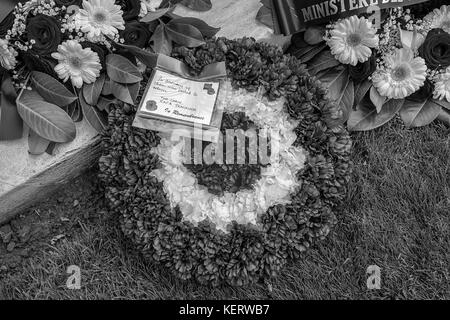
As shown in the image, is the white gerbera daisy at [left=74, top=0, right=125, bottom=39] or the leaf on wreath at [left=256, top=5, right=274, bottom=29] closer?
the white gerbera daisy at [left=74, top=0, right=125, bottom=39]

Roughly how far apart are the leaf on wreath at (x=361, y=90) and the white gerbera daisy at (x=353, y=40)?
0.41 ft

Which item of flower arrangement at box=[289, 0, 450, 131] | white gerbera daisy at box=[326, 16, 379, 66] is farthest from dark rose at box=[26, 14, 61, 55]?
white gerbera daisy at box=[326, 16, 379, 66]

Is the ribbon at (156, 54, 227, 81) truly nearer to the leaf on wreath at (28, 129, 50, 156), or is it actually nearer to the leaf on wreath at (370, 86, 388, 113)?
the leaf on wreath at (28, 129, 50, 156)

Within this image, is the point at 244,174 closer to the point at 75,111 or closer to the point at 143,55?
the point at 143,55

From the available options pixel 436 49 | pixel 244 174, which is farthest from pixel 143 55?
pixel 436 49

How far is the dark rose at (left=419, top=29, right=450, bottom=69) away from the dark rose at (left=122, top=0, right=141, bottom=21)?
132cm

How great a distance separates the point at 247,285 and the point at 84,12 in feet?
4.44

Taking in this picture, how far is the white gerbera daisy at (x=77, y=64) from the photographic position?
2.55 meters

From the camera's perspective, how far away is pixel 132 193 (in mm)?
2492

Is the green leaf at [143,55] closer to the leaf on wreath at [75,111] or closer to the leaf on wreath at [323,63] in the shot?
the leaf on wreath at [75,111]

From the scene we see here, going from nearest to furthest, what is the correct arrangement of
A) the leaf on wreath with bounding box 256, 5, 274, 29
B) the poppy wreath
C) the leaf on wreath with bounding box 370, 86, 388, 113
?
the poppy wreath
the leaf on wreath with bounding box 370, 86, 388, 113
the leaf on wreath with bounding box 256, 5, 274, 29

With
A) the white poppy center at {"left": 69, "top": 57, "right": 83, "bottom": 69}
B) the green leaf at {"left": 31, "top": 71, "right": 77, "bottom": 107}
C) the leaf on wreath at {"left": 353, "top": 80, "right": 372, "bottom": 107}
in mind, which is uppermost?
the white poppy center at {"left": 69, "top": 57, "right": 83, "bottom": 69}

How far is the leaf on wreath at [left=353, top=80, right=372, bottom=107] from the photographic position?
9.17 ft

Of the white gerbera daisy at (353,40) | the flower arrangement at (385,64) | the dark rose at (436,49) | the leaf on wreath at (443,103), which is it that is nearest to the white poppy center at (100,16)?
the flower arrangement at (385,64)
